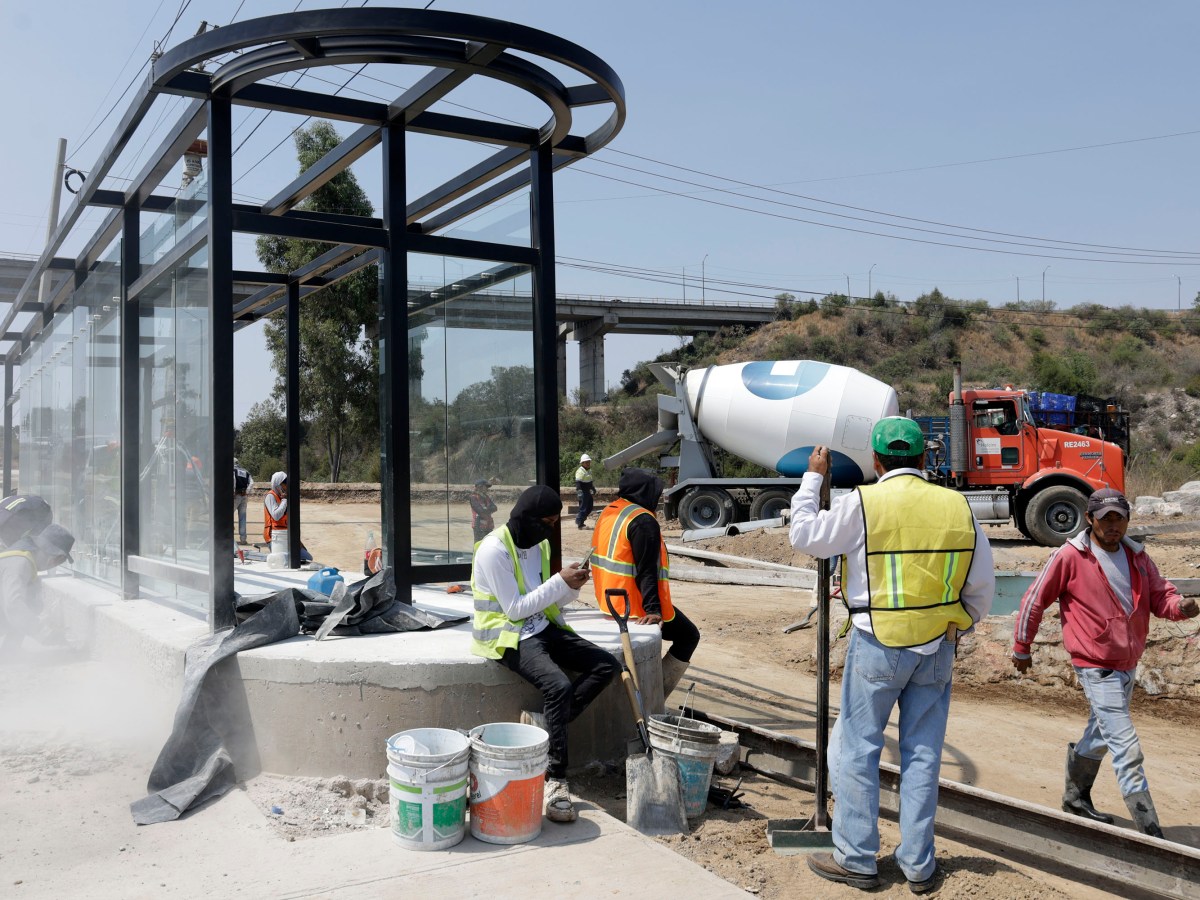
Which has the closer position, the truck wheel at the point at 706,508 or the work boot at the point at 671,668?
the work boot at the point at 671,668

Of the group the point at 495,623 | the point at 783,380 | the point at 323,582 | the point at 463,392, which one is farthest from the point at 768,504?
the point at 495,623

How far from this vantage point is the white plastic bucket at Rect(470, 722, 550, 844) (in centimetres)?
428

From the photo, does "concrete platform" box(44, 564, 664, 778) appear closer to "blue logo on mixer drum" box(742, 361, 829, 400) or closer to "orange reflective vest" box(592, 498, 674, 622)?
"orange reflective vest" box(592, 498, 674, 622)

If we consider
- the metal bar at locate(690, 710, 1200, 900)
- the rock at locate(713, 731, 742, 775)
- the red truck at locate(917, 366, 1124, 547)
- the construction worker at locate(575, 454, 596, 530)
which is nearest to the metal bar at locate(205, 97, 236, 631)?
the rock at locate(713, 731, 742, 775)

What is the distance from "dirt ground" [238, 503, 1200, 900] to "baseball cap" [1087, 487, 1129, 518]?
1.79m

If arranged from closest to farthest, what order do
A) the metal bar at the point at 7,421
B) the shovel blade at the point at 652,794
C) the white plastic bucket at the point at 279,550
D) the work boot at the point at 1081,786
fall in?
the shovel blade at the point at 652,794 < the work boot at the point at 1081,786 < the white plastic bucket at the point at 279,550 < the metal bar at the point at 7,421

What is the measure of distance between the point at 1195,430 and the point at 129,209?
149 feet

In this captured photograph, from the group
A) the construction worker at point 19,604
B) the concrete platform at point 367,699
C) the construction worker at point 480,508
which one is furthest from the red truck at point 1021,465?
the construction worker at point 19,604

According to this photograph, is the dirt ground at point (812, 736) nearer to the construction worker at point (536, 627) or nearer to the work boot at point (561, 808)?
the work boot at point (561, 808)

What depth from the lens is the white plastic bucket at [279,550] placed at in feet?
30.9

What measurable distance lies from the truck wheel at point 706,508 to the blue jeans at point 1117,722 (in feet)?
54.6

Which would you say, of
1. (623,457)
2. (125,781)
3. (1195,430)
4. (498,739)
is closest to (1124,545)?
(498,739)

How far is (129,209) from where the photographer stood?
7.70 meters

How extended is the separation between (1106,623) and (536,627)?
2.91m
